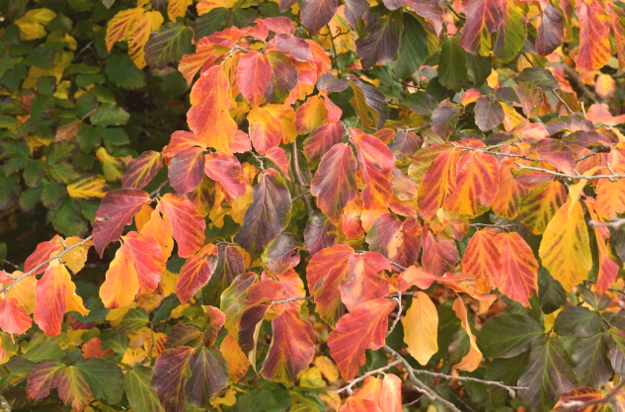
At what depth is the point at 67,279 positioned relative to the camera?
0.86 metres

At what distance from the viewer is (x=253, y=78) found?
2.79ft

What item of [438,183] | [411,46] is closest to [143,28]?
[411,46]

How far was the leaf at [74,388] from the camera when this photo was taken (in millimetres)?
1136

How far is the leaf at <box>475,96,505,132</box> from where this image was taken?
1221 mm

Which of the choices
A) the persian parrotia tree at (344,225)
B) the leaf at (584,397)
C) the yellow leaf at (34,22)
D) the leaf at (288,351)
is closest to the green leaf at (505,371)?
the persian parrotia tree at (344,225)

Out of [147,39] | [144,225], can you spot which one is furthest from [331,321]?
[147,39]

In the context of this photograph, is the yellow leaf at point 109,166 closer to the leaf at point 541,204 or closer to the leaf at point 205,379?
the leaf at point 205,379

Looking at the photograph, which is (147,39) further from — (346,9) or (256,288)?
(256,288)

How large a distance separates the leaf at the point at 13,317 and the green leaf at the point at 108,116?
0.97 meters

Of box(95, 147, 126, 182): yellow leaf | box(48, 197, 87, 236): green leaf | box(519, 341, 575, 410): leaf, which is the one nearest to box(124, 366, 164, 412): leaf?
box(48, 197, 87, 236): green leaf

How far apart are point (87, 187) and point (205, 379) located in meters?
1.00

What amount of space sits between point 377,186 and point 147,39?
91 centimetres

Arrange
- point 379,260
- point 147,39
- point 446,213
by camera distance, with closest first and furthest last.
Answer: point 379,260
point 446,213
point 147,39

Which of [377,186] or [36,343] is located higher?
[377,186]
